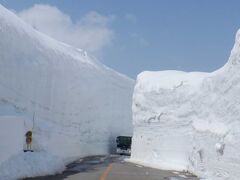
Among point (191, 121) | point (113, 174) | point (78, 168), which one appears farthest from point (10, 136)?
point (191, 121)

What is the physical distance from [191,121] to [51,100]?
11.5 meters

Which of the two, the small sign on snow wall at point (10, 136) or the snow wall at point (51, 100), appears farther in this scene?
the snow wall at point (51, 100)

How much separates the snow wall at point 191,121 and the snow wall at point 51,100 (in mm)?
5781

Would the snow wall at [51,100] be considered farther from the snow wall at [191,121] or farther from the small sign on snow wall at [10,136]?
the snow wall at [191,121]

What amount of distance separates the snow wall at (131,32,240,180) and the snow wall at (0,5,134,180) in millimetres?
5781

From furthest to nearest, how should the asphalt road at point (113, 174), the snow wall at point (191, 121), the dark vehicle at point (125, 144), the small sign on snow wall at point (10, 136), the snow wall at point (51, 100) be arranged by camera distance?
the dark vehicle at point (125, 144) → the snow wall at point (51, 100) → the asphalt road at point (113, 174) → the snow wall at point (191, 121) → the small sign on snow wall at point (10, 136)

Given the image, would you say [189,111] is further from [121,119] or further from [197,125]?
[121,119]

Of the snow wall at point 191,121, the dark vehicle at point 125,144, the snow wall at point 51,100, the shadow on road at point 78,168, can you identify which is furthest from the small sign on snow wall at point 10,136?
the dark vehicle at point 125,144

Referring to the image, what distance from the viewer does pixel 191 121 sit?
96.8ft

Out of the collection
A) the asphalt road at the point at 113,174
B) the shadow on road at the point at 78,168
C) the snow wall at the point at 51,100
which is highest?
the snow wall at the point at 51,100

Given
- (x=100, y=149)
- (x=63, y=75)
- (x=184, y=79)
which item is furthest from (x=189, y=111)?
(x=100, y=149)

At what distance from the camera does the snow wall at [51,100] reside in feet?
65.0

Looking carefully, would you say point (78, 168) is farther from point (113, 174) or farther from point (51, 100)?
point (51, 100)

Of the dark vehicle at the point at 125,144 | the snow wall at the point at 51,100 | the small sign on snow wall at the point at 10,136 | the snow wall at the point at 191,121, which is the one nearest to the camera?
the small sign on snow wall at the point at 10,136
